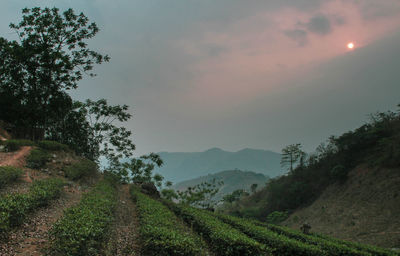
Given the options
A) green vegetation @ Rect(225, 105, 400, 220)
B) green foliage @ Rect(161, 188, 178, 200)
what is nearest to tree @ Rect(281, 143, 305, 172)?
green vegetation @ Rect(225, 105, 400, 220)

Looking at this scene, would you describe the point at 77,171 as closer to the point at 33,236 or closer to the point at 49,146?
the point at 49,146

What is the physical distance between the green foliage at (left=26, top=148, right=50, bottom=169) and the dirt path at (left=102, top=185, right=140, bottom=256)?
8.81m

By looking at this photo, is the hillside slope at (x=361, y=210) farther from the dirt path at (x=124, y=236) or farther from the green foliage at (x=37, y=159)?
the green foliage at (x=37, y=159)

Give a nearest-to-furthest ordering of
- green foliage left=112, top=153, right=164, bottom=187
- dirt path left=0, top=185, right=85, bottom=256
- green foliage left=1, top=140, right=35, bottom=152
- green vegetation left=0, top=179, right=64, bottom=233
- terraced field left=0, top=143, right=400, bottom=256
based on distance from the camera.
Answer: dirt path left=0, top=185, right=85, bottom=256 < terraced field left=0, top=143, right=400, bottom=256 < green vegetation left=0, top=179, right=64, bottom=233 < green foliage left=1, top=140, right=35, bottom=152 < green foliage left=112, top=153, right=164, bottom=187

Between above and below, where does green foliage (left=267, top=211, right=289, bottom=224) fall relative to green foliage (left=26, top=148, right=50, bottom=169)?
below

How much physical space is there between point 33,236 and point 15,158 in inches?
510

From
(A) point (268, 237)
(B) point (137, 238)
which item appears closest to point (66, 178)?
(B) point (137, 238)

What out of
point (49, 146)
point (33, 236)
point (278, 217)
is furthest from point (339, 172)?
point (33, 236)

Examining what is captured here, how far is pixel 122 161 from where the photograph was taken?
117 feet

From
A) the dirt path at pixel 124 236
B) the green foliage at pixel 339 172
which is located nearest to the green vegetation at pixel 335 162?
the green foliage at pixel 339 172

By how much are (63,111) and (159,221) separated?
97.9 feet

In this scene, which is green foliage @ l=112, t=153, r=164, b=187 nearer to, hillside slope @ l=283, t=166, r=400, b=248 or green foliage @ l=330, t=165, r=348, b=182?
hillside slope @ l=283, t=166, r=400, b=248

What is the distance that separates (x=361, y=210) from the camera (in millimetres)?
29359

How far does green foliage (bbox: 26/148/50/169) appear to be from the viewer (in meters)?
19.0
